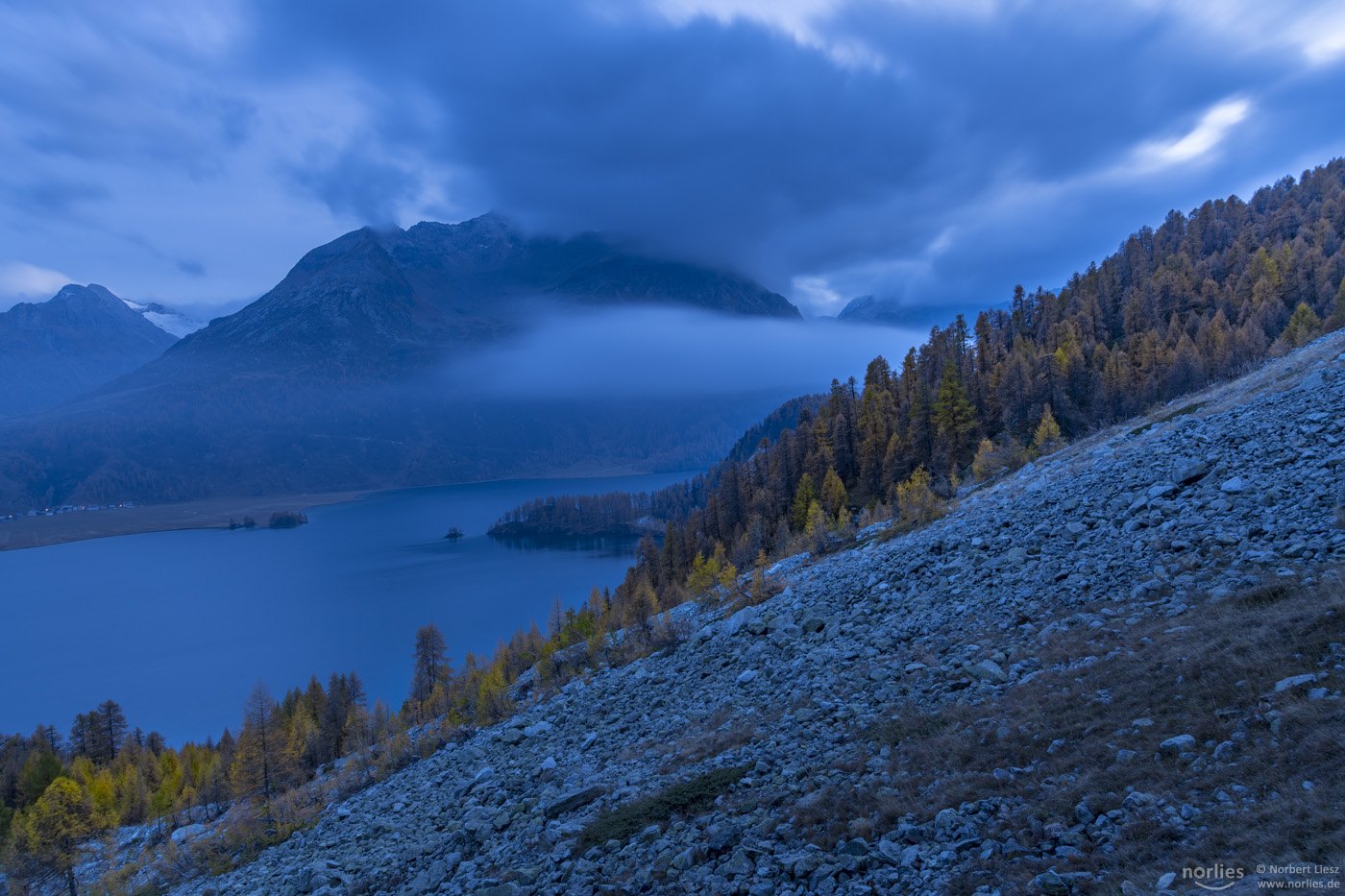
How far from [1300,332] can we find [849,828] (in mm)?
69870

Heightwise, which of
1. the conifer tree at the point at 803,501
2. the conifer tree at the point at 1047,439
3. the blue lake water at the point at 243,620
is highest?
the conifer tree at the point at 1047,439

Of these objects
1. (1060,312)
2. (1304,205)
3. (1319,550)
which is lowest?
(1319,550)

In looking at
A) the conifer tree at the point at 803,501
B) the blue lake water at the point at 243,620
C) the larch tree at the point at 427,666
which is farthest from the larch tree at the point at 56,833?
the conifer tree at the point at 803,501

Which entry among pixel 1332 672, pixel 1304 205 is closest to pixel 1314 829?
pixel 1332 672

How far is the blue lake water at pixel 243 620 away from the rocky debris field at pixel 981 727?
2978 inches

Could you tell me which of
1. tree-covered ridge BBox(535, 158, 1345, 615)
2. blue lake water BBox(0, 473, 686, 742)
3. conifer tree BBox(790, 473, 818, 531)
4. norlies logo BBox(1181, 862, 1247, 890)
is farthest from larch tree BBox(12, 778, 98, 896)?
conifer tree BBox(790, 473, 818, 531)

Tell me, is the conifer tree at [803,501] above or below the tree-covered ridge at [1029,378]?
below

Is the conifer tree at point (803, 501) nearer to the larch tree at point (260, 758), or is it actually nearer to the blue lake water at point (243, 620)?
the blue lake water at point (243, 620)

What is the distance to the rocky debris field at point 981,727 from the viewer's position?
24.3ft

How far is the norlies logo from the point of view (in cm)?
572

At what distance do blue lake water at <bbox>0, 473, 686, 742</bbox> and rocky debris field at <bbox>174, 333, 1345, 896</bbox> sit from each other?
75.6 m

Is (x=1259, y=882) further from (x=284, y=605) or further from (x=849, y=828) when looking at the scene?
(x=284, y=605)

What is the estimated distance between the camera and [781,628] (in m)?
24.1

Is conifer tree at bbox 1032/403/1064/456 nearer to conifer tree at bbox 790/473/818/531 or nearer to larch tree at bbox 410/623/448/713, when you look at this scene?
conifer tree at bbox 790/473/818/531
